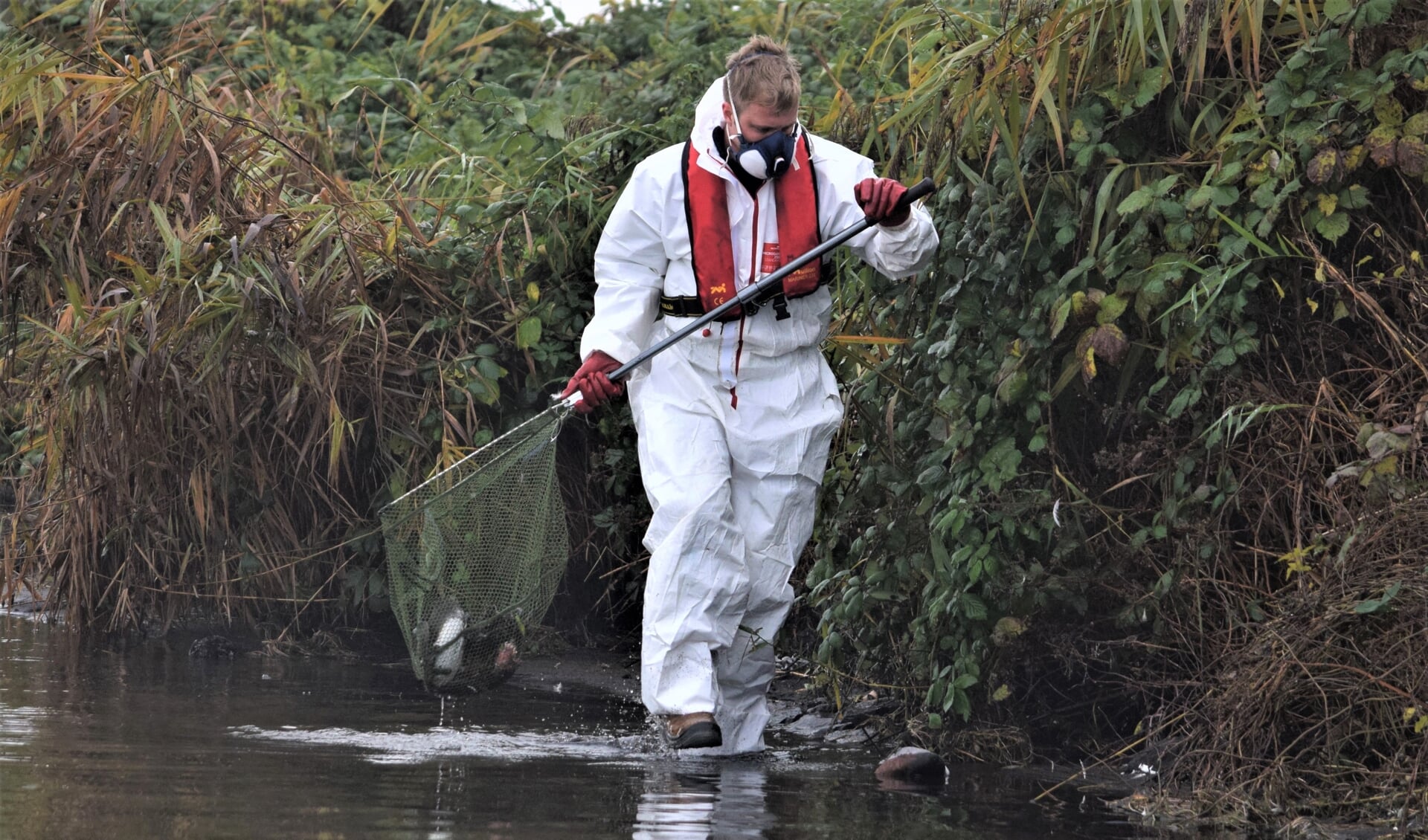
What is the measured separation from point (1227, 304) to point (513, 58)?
28.9 feet

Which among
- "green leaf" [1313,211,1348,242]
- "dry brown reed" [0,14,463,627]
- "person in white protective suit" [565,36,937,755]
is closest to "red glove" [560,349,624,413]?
"person in white protective suit" [565,36,937,755]

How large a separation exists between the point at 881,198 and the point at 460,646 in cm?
195

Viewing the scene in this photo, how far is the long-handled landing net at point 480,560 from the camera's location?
5.91m

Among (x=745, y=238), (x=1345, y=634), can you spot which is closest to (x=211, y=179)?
(x=745, y=238)

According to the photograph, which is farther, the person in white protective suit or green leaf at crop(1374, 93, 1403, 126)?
the person in white protective suit

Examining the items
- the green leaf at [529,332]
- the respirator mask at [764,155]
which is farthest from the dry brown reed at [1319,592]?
the green leaf at [529,332]

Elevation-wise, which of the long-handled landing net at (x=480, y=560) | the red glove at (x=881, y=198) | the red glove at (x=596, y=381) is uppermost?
the red glove at (x=881, y=198)

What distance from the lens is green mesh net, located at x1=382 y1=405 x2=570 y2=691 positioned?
5914 millimetres

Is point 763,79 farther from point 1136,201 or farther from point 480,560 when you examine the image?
point 480,560

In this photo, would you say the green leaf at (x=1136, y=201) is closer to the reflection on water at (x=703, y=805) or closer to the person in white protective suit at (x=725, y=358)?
the person in white protective suit at (x=725, y=358)

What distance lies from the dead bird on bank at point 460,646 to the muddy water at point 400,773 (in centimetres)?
18

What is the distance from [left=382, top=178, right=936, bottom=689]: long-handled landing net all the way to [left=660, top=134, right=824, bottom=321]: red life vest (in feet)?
2.14

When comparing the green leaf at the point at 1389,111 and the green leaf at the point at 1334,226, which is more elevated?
the green leaf at the point at 1389,111

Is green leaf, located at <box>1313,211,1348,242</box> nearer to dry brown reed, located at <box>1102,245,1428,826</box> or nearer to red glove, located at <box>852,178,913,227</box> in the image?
dry brown reed, located at <box>1102,245,1428,826</box>
